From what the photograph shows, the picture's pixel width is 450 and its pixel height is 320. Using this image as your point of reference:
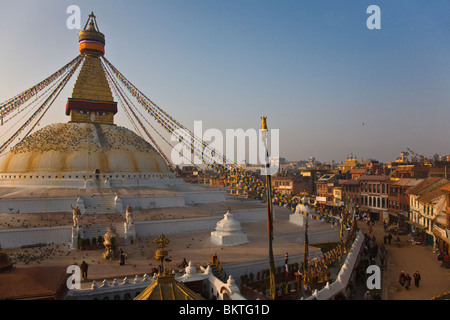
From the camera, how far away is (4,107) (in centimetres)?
2198

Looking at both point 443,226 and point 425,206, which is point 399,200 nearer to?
point 425,206

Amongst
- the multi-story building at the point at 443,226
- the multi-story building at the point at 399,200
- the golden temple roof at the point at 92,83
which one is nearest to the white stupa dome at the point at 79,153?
the golden temple roof at the point at 92,83

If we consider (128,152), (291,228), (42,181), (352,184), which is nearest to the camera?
(291,228)

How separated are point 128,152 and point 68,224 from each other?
29.9 feet

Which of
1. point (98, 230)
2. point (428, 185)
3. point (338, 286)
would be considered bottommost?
point (338, 286)

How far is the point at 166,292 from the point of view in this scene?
634 centimetres

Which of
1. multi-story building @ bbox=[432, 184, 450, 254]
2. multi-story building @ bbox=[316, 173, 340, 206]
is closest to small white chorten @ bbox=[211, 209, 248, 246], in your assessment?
multi-story building @ bbox=[432, 184, 450, 254]

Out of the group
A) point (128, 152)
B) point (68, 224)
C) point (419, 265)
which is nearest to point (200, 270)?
point (68, 224)

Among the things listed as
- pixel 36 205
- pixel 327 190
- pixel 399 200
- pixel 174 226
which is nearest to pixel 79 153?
pixel 36 205

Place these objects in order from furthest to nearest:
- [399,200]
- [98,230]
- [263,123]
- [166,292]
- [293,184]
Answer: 1. [293,184]
2. [399,200]
3. [98,230]
4. [263,123]
5. [166,292]

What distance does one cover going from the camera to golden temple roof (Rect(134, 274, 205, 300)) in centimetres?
620

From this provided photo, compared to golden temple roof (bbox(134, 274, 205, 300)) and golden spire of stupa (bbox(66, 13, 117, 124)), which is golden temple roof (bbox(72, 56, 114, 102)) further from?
golden temple roof (bbox(134, 274, 205, 300))

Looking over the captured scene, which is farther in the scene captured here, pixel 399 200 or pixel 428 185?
pixel 399 200
